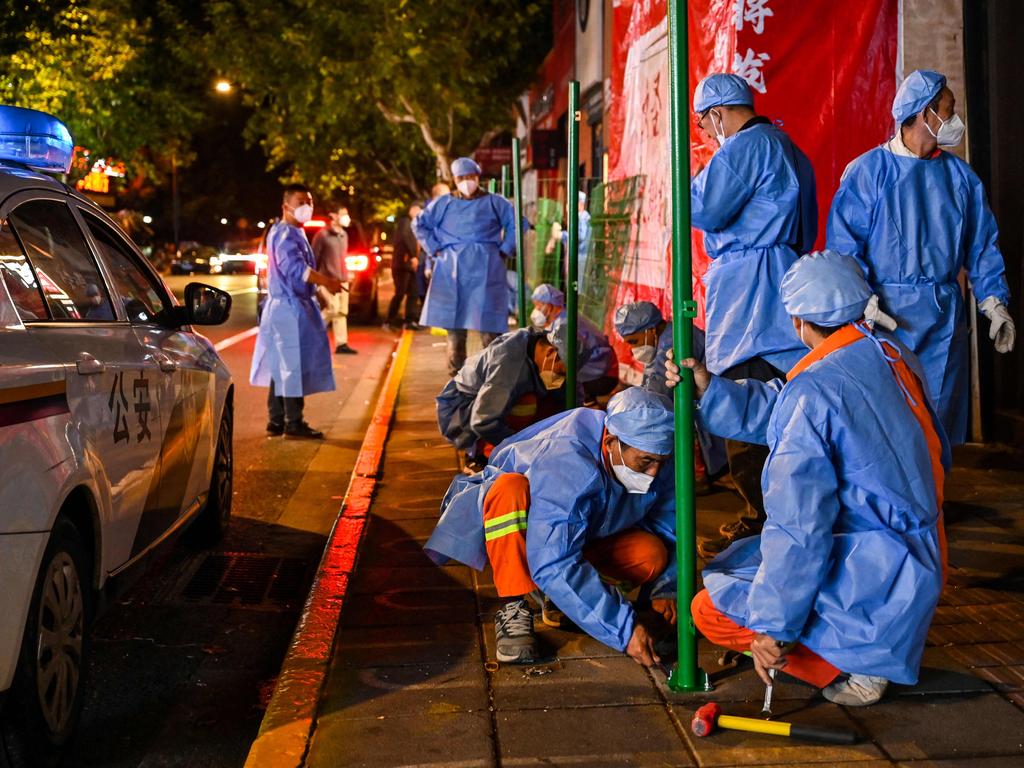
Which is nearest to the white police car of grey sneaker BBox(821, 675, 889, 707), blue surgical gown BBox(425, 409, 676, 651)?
blue surgical gown BBox(425, 409, 676, 651)

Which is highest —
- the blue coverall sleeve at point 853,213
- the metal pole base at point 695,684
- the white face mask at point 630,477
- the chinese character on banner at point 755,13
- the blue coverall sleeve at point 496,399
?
the chinese character on banner at point 755,13

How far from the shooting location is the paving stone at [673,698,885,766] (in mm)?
3604

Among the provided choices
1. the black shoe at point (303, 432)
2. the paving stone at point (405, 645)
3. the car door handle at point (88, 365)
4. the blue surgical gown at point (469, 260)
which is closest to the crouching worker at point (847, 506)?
the paving stone at point (405, 645)

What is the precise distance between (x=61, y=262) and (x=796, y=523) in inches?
106

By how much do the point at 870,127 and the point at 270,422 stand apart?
498cm

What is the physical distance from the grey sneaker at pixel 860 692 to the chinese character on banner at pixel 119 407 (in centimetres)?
250

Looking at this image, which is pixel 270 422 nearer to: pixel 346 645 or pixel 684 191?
pixel 346 645

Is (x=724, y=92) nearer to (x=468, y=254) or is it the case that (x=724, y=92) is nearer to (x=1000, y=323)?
(x=1000, y=323)

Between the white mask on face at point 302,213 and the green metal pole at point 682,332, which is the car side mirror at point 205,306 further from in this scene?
the white mask on face at point 302,213

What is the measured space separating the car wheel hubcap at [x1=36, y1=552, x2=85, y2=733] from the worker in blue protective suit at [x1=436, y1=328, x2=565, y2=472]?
9.76 ft

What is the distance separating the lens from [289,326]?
368 inches

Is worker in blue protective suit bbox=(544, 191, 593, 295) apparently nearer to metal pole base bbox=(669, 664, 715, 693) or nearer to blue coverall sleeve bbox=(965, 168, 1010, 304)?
blue coverall sleeve bbox=(965, 168, 1010, 304)

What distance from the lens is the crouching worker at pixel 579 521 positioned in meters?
4.18

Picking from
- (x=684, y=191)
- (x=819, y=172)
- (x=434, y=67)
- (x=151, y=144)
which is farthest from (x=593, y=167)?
(x=151, y=144)
